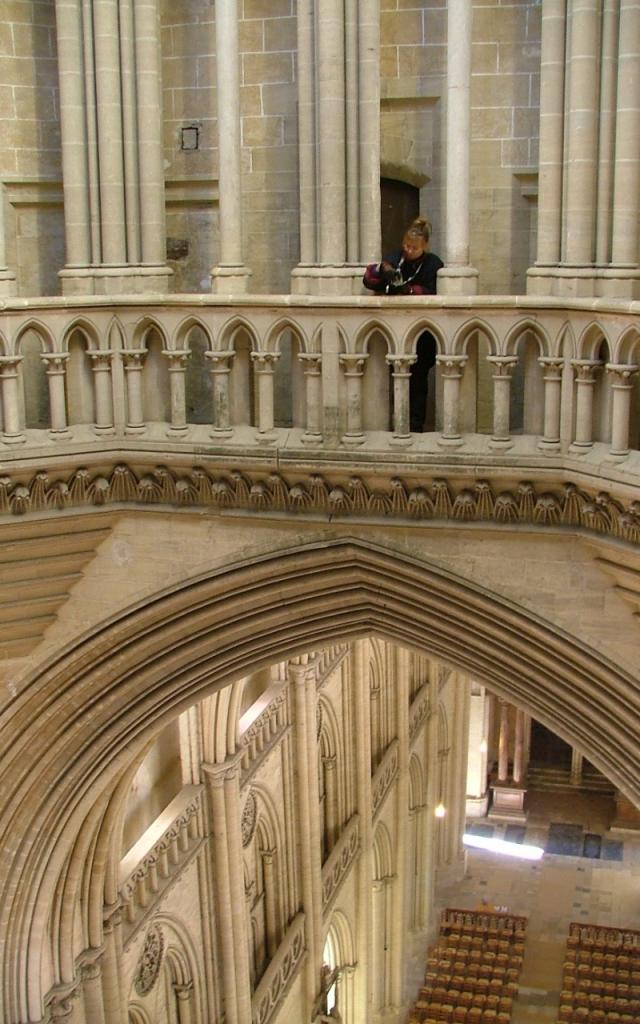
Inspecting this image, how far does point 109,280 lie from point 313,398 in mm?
1441

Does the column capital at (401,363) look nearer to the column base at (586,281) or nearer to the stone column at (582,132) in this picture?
the column base at (586,281)

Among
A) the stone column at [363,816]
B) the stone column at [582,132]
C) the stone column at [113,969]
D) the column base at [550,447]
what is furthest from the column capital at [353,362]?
the stone column at [363,816]

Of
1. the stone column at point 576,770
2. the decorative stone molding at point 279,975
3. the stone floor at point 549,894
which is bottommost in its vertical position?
the stone floor at point 549,894

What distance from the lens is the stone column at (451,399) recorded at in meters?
6.86

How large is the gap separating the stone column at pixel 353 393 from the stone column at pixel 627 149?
1.37m

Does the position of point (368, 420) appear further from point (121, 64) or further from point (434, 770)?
point (434, 770)

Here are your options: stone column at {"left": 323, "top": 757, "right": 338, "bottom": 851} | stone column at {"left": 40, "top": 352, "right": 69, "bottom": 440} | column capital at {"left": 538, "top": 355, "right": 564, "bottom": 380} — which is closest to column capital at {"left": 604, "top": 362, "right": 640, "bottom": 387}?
column capital at {"left": 538, "top": 355, "right": 564, "bottom": 380}

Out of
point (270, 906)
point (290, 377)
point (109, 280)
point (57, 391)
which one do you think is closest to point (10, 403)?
point (57, 391)

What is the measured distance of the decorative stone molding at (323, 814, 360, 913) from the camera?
14.6 meters

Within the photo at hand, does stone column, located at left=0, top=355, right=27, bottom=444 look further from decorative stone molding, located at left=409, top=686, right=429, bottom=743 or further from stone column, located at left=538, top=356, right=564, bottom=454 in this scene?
decorative stone molding, located at left=409, top=686, right=429, bottom=743

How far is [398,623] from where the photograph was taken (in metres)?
7.59

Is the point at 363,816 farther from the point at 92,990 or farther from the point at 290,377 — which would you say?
the point at 290,377

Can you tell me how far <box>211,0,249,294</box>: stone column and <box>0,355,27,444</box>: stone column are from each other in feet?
4.00

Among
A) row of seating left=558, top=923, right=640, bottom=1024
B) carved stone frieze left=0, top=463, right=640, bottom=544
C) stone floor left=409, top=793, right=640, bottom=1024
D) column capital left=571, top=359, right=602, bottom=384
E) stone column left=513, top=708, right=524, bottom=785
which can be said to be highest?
column capital left=571, top=359, right=602, bottom=384
